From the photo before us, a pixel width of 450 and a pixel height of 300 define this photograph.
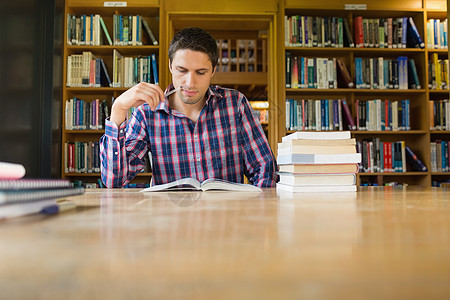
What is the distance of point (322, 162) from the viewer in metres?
1.07

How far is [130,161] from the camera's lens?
1.69m

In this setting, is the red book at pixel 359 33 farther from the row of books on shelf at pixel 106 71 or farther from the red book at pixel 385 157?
the row of books on shelf at pixel 106 71

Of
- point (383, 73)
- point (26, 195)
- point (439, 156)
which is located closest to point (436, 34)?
point (383, 73)

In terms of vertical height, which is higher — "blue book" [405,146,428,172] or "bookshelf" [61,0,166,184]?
"bookshelf" [61,0,166,184]

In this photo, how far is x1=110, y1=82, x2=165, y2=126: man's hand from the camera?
147cm

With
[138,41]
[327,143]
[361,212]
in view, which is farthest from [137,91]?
[138,41]

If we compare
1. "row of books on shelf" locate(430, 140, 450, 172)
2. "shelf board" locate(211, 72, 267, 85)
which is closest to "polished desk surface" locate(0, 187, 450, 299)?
"row of books on shelf" locate(430, 140, 450, 172)

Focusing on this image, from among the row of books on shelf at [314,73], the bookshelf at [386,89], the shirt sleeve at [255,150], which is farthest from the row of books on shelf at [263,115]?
the shirt sleeve at [255,150]

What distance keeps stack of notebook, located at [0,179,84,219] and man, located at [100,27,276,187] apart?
1108 mm

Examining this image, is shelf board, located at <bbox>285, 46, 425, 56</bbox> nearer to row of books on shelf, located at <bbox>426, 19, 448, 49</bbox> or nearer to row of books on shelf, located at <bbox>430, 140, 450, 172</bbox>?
row of books on shelf, located at <bbox>426, 19, 448, 49</bbox>

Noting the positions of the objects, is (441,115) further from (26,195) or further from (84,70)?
(26,195)

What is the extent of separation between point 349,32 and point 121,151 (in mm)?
2521

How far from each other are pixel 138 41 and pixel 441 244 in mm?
3216

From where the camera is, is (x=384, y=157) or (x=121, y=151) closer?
(x=121, y=151)
